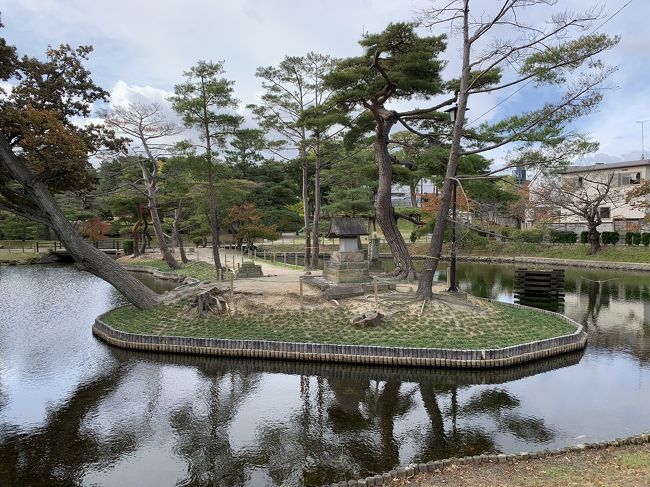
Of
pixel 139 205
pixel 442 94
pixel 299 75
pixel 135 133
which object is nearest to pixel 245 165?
pixel 139 205

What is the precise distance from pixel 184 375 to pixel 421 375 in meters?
6.71

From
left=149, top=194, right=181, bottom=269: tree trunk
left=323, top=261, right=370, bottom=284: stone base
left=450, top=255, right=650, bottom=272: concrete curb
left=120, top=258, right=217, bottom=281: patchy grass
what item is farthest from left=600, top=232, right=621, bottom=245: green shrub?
left=149, top=194, right=181, bottom=269: tree trunk

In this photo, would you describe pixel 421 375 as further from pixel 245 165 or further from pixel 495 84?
pixel 245 165

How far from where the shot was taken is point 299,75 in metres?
24.8

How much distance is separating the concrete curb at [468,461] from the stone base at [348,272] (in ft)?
37.7

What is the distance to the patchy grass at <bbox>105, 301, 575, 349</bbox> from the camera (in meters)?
13.7

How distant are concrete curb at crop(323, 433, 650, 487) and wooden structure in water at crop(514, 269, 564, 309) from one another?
50.9 ft

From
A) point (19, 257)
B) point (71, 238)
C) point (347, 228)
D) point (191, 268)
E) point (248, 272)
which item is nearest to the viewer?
point (71, 238)

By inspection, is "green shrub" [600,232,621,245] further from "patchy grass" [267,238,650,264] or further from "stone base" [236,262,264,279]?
"stone base" [236,262,264,279]

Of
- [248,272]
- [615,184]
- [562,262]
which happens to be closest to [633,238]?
[562,262]

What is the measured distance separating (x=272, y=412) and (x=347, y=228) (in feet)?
35.6

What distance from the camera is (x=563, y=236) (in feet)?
140

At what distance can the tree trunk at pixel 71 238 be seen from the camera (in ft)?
47.2

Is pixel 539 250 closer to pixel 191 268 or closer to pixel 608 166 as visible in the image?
pixel 608 166
